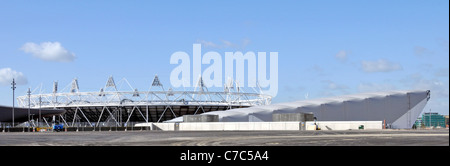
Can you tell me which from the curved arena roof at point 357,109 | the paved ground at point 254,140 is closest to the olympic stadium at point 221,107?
the curved arena roof at point 357,109

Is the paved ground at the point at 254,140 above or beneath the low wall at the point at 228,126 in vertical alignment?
above

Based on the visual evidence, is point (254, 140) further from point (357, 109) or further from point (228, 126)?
point (357, 109)

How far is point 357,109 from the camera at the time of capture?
100000mm

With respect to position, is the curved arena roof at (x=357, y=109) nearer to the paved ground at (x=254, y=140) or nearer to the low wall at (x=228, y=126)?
the low wall at (x=228, y=126)

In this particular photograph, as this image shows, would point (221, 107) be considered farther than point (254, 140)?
Yes

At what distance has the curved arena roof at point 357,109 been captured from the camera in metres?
98.8

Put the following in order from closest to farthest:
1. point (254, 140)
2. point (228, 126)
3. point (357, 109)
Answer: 1. point (254, 140)
2. point (228, 126)
3. point (357, 109)

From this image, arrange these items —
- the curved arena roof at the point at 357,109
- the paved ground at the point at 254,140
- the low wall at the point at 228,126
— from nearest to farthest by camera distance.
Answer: the paved ground at the point at 254,140 < the low wall at the point at 228,126 < the curved arena roof at the point at 357,109

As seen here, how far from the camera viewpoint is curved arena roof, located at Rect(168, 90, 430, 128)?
98.8 m

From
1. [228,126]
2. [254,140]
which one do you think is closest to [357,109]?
[228,126]
